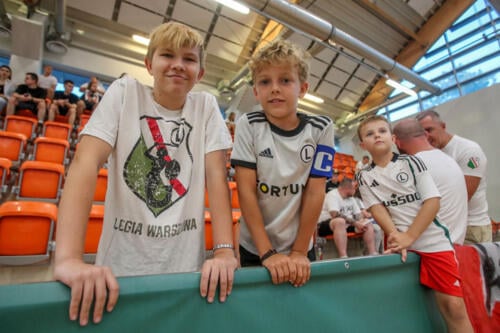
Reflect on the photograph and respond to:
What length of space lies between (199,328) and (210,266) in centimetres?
13

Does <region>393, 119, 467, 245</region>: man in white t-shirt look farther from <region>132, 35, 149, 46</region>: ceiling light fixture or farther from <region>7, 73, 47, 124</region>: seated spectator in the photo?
<region>132, 35, 149, 46</region>: ceiling light fixture

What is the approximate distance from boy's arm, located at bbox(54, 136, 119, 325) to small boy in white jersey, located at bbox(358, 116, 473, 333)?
0.99 meters

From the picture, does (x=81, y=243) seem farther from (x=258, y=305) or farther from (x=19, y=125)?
(x=19, y=125)

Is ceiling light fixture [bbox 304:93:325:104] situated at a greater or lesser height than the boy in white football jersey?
greater

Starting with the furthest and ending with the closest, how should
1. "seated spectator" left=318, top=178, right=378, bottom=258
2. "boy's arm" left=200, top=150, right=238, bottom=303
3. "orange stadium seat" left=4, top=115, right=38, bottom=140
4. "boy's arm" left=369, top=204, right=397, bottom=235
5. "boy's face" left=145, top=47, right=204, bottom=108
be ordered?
"orange stadium seat" left=4, top=115, right=38, bottom=140
"seated spectator" left=318, top=178, right=378, bottom=258
"boy's arm" left=369, top=204, right=397, bottom=235
"boy's face" left=145, top=47, right=204, bottom=108
"boy's arm" left=200, top=150, right=238, bottom=303

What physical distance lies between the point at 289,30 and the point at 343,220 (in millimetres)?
5726

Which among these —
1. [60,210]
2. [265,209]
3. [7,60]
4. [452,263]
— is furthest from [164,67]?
[7,60]

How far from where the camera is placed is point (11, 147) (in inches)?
112

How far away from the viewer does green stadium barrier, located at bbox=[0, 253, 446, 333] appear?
0.40 m

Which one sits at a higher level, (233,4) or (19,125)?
(233,4)

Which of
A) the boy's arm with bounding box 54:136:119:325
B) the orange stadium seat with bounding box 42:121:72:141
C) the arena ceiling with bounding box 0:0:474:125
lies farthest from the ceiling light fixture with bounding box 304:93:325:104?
the boy's arm with bounding box 54:136:119:325

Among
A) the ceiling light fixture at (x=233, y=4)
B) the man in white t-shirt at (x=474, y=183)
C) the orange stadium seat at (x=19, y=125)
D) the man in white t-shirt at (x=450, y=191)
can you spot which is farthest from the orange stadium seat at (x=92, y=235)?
the ceiling light fixture at (x=233, y=4)

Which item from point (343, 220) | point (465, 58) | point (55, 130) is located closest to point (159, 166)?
point (343, 220)

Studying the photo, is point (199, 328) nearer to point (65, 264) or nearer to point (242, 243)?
point (65, 264)
